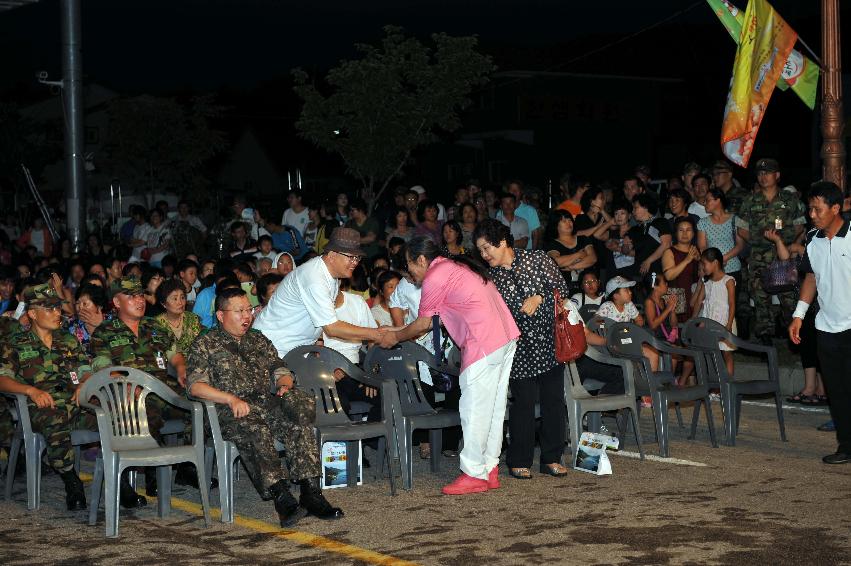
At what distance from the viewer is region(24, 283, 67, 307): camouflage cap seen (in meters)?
9.42

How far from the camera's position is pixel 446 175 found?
5050cm

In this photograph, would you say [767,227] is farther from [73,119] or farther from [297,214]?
[73,119]

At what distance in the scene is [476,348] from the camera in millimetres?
9055

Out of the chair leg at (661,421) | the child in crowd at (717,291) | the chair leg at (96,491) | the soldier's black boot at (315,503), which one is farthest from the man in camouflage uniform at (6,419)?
the child in crowd at (717,291)

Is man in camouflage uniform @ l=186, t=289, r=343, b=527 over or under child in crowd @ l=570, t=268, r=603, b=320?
under

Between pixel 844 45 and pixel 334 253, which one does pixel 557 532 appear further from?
pixel 844 45

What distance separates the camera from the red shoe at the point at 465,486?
902cm

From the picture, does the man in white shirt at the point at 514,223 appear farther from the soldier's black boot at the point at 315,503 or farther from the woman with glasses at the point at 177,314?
the soldier's black boot at the point at 315,503

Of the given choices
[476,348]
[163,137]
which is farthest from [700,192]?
[163,137]

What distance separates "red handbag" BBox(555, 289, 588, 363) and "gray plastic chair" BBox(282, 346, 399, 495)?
1278 millimetres

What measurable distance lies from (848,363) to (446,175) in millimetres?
40898

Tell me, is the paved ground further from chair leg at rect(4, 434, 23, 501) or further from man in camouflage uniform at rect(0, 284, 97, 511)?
man in camouflage uniform at rect(0, 284, 97, 511)

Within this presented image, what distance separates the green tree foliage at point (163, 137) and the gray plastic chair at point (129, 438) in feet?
142

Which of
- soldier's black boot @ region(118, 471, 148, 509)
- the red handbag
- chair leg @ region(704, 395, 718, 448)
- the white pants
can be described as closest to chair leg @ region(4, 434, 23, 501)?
soldier's black boot @ region(118, 471, 148, 509)
